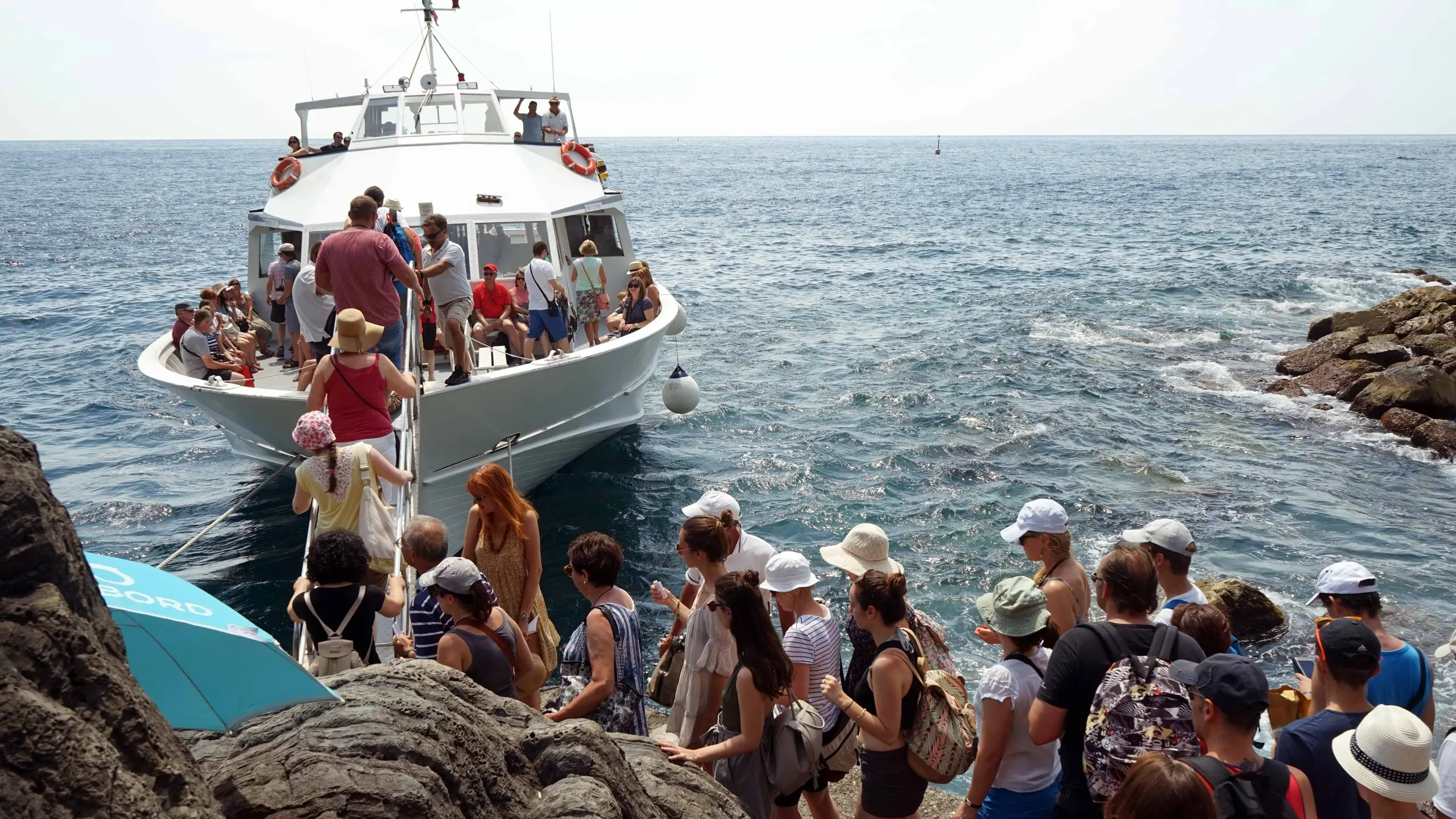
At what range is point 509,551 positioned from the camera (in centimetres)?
537

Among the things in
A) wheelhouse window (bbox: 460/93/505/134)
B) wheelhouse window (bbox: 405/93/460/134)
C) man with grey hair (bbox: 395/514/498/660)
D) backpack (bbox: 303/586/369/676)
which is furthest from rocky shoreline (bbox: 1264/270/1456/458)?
backpack (bbox: 303/586/369/676)

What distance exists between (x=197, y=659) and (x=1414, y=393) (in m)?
18.0

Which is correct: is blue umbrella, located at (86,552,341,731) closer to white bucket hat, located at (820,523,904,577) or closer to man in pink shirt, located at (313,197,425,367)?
white bucket hat, located at (820,523,904,577)

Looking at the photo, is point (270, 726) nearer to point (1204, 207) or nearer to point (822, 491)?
point (822, 491)

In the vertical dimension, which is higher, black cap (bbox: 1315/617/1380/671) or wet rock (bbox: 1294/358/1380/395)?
black cap (bbox: 1315/617/1380/671)

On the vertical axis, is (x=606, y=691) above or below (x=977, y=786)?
above

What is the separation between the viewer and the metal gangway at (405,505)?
16.5ft

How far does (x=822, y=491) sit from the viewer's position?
13992 millimetres

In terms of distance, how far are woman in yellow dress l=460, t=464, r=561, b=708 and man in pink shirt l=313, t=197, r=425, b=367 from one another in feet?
8.89

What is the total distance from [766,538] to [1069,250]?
3164cm

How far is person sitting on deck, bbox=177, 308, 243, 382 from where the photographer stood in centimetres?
1110

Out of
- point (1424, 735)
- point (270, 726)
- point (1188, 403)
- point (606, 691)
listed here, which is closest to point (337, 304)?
point (606, 691)

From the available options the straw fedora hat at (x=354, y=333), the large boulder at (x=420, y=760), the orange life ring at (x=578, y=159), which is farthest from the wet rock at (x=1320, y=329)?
the large boulder at (x=420, y=760)

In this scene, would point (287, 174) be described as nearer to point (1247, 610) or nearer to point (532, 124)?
point (532, 124)
